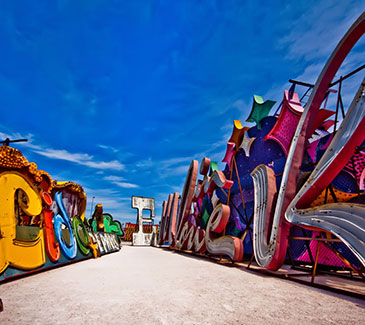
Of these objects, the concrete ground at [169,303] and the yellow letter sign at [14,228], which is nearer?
the concrete ground at [169,303]

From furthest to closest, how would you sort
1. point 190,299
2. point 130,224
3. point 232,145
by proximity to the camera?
point 130,224 < point 232,145 < point 190,299

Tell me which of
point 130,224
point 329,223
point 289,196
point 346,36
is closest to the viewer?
point 329,223

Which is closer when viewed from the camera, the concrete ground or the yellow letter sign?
the concrete ground

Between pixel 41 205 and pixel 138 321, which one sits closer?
pixel 138 321

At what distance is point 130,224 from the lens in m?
38.3

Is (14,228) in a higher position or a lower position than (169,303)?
higher

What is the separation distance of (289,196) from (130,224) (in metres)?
35.6

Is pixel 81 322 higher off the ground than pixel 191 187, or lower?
lower

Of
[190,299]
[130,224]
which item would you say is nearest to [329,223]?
[190,299]

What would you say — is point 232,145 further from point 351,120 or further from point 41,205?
point 41,205

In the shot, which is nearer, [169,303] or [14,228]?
Result: [169,303]

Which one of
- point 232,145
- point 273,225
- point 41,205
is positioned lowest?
point 273,225

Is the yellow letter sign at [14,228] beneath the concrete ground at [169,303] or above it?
above

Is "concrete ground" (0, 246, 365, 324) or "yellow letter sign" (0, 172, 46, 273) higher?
"yellow letter sign" (0, 172, 46, 273)
